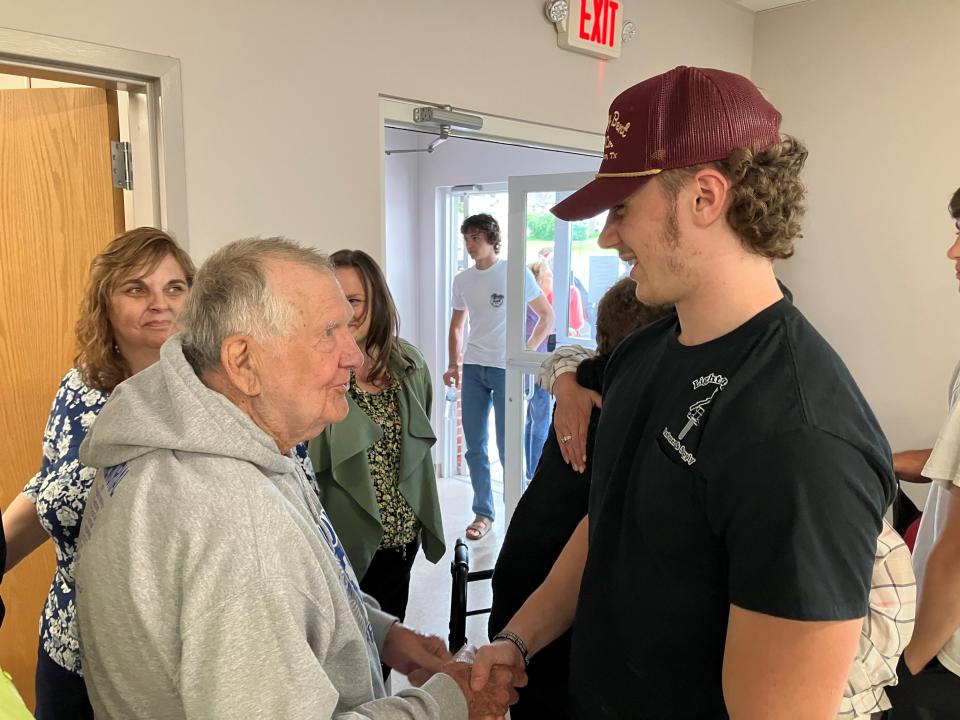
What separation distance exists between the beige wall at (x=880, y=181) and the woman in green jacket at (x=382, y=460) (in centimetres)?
237

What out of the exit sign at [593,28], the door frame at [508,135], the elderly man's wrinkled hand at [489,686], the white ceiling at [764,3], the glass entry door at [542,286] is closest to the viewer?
the elderly man's wrinkled hand at [489,686]

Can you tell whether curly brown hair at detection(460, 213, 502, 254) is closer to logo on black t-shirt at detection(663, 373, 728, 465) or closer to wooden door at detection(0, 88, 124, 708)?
wooden door at detection(0, 88, 124, 708)

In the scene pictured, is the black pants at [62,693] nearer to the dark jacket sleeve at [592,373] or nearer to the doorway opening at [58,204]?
the doorway opening at [58,204]

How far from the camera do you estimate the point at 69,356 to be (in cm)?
203

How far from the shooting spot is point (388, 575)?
2076mm

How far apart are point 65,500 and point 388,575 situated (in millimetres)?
930

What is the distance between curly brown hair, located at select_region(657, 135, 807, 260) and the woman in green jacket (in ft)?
4.03

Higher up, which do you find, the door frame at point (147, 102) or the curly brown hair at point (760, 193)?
the door frame at point (147, 102)

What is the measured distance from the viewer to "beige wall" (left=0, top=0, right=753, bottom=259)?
1876 millimetres

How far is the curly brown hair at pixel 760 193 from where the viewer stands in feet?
→ 3.13

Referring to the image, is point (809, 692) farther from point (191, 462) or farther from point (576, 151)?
point (576, 151)

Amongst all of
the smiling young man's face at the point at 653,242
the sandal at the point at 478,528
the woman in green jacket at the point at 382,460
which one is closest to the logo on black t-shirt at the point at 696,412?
the smiling young man's face at the point at 653,242

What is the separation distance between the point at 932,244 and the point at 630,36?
5.36 feet

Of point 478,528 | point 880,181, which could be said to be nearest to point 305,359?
point 880,181
